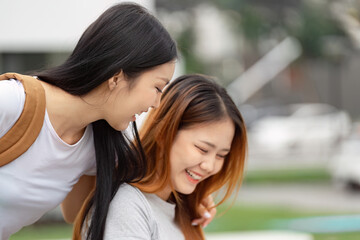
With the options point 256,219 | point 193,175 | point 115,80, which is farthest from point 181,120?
point 256,219

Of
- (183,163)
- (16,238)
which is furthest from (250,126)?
(183,163)

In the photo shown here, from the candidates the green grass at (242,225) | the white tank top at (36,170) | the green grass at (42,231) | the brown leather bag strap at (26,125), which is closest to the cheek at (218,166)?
the white tank top at (36,170)

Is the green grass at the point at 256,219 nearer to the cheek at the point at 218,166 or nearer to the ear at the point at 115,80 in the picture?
the cheek at the point at 218,166

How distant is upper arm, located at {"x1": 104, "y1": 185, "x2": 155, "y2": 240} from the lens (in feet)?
6.64

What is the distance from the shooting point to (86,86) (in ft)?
6.88

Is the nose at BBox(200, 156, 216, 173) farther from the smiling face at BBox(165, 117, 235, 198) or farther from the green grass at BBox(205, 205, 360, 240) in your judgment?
the green grass at BBox(205, 205, 360, 240)

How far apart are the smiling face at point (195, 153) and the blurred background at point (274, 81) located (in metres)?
0.26

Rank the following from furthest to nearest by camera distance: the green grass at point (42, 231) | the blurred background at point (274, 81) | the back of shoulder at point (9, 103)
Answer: the green grass at point (42, 231)
the blurred background at point (274, 81)
the back of shoulder at point (9, 103)

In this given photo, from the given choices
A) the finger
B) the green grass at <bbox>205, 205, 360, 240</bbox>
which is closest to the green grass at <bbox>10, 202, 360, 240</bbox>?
the green grass at <bbox>205, 205, 360, 240</bbox>

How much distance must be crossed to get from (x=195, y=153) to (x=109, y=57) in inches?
17.2

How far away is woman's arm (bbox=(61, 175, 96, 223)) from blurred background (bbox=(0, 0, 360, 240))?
52 cm

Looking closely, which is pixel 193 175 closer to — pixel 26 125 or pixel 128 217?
pixel 128 217

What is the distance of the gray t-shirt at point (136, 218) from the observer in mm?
2029

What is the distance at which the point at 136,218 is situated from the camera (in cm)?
205
